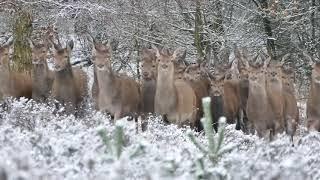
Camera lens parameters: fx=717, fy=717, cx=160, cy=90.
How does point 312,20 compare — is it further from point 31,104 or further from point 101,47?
point 31,104

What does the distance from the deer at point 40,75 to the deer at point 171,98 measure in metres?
2.47

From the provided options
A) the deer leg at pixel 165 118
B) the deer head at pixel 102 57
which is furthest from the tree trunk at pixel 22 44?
the deer leg at pixel 165 118

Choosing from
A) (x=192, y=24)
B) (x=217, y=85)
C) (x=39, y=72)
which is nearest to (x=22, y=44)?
(x=39, y=72)

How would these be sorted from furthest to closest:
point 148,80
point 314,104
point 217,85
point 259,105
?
point 217,85
point 148,80
point 314,104
point 259,105

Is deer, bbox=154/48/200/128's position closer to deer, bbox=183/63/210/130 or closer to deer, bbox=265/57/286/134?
deer, bbox=183/63/210/130

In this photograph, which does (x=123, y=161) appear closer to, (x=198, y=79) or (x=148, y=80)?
(x=148, y=80)

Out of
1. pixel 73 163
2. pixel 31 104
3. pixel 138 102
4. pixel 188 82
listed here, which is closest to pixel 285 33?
pixel 188 82

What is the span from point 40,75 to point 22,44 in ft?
9.23

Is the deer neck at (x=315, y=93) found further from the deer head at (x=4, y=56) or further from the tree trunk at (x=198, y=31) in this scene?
the tree trunk at (x=198, y=31)

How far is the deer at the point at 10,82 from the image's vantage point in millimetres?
15055

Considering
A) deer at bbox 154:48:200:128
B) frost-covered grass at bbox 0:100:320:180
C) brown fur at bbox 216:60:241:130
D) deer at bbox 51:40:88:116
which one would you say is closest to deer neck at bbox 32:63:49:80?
deer at bbox 51:40:88:116

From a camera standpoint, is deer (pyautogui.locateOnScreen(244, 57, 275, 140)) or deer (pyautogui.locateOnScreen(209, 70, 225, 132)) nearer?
deer (pyautogui.locateOnScreen(244, 57, 275, 140))

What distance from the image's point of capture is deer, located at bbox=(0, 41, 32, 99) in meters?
15.1

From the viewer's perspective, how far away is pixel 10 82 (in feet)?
49.8
